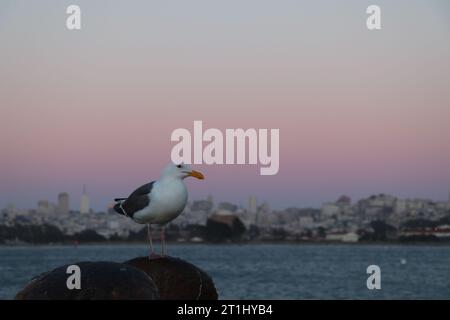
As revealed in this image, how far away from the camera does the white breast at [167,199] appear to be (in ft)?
42.8

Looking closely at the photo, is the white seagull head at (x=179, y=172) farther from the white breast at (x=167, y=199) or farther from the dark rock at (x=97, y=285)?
the dark rock at (x=97, y=285)

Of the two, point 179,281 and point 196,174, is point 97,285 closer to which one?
point 179,281

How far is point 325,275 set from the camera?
107062 millimetres

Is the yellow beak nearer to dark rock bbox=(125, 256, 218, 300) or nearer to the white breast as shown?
the white breast

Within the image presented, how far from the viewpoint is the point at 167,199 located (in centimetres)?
1306

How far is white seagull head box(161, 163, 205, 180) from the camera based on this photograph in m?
13.2

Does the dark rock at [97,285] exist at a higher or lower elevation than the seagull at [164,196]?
lower

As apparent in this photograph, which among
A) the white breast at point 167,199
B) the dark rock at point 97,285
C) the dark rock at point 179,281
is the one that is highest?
the white breast at point 167,199

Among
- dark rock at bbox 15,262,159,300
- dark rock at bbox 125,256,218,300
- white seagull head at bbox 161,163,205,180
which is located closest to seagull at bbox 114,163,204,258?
white seagull head at bbox 161,163,205,180

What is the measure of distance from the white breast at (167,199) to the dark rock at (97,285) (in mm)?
3150

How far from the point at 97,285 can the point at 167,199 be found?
3.56 m

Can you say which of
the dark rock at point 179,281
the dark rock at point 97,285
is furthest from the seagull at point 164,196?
the dark rock at point 97,285

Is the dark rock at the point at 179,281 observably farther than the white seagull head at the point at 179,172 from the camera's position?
No

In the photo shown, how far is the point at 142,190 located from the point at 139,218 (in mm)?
468
